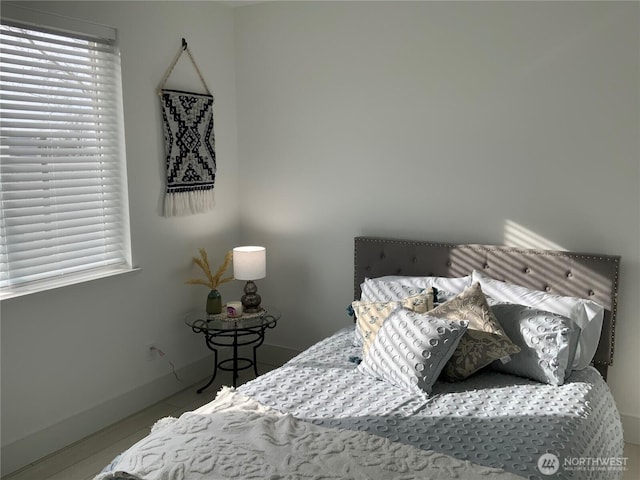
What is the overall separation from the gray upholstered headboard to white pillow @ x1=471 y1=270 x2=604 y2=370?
0.31 ft

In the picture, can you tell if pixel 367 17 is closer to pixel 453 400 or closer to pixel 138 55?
pixel 138 55

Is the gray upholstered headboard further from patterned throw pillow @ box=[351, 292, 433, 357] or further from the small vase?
the small vase

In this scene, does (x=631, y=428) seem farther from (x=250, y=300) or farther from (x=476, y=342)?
(x=250, y=300)

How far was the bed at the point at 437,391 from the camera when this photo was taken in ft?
6.48

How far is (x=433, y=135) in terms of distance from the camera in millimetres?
3500

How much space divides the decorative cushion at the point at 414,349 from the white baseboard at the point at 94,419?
163cm

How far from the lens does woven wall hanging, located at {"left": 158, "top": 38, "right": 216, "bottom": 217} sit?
3646mm

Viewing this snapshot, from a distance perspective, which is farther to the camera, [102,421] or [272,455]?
[102,421]

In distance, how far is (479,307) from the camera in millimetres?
2842

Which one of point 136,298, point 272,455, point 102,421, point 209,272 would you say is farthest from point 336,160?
point 272,455

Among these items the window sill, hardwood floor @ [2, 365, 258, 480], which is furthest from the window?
hardwood floor @ [2, 365, 258, 480]

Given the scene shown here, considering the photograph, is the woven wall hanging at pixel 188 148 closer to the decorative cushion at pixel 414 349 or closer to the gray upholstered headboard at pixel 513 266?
the gray upholstered headboard at pixel 513 266

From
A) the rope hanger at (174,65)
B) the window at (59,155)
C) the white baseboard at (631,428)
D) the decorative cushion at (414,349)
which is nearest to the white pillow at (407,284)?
the decorative cushion at (414,349)

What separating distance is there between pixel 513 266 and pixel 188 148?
7.11 ft
